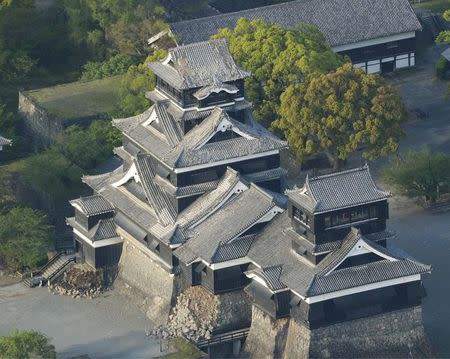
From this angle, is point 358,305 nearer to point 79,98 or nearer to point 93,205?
point 93,205

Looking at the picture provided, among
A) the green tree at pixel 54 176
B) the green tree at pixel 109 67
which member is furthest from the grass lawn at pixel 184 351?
the green tree at pixel 109 67

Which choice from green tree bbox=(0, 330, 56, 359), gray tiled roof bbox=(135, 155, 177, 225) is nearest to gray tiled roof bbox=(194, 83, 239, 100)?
gray tiled roof bbox=(135, 155, 177, 225)

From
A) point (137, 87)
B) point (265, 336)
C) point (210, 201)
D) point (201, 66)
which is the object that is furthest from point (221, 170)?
point (137, 87)

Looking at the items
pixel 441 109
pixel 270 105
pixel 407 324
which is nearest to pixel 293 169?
pixel 270 105

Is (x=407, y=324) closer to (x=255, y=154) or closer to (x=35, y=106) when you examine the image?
(x=255, y=154)

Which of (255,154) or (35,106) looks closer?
(255,154)

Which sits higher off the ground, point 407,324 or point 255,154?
point 255,154
